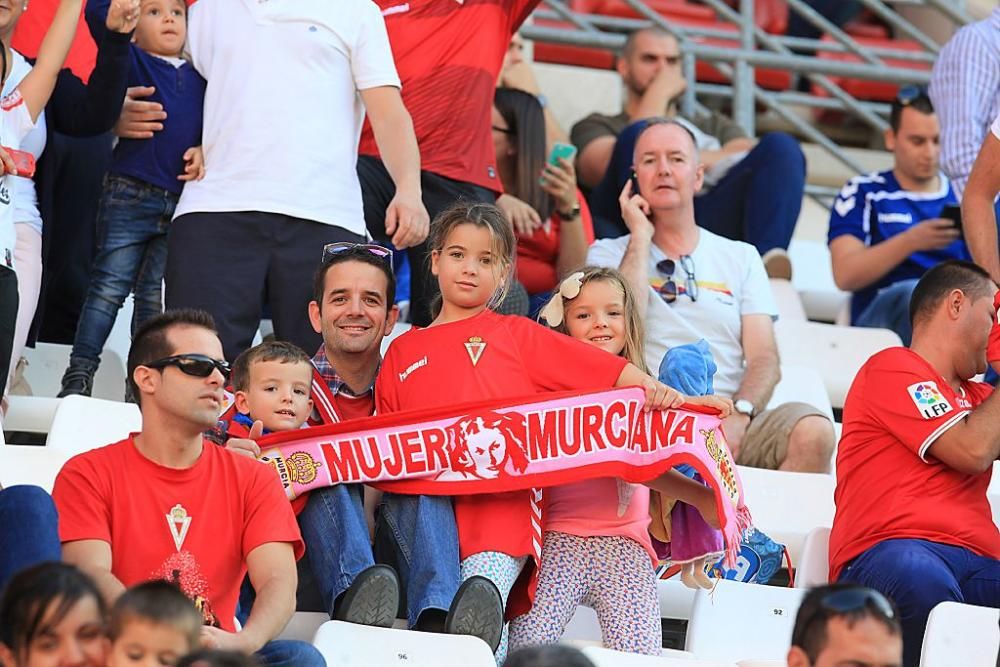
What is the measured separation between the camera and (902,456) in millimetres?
3914

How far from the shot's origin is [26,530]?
3045 millimetres

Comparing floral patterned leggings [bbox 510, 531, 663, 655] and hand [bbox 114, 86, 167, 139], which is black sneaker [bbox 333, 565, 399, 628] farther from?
hand [bbox 114, 86, 167, 139]

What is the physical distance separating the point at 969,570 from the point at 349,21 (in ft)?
6.53

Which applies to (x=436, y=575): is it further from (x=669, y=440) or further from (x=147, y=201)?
(x=147, y=201)

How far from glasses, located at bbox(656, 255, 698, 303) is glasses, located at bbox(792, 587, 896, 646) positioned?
2334mm

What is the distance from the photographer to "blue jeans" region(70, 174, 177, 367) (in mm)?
4738

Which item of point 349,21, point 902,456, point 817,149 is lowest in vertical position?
point 902,456

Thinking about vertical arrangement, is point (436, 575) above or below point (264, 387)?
below

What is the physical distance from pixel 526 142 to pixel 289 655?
278 cm

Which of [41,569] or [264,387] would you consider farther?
[264,387]

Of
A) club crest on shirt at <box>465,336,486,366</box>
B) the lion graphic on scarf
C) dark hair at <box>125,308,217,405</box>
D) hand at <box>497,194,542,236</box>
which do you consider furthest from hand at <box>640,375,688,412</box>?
hand at <box>497,194,542,236</box>

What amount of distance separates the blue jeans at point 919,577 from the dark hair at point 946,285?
57 centimetres

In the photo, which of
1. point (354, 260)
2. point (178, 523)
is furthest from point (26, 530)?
point (354, 260)

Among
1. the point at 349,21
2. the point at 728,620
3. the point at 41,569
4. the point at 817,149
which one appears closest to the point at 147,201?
the point at 349,21
